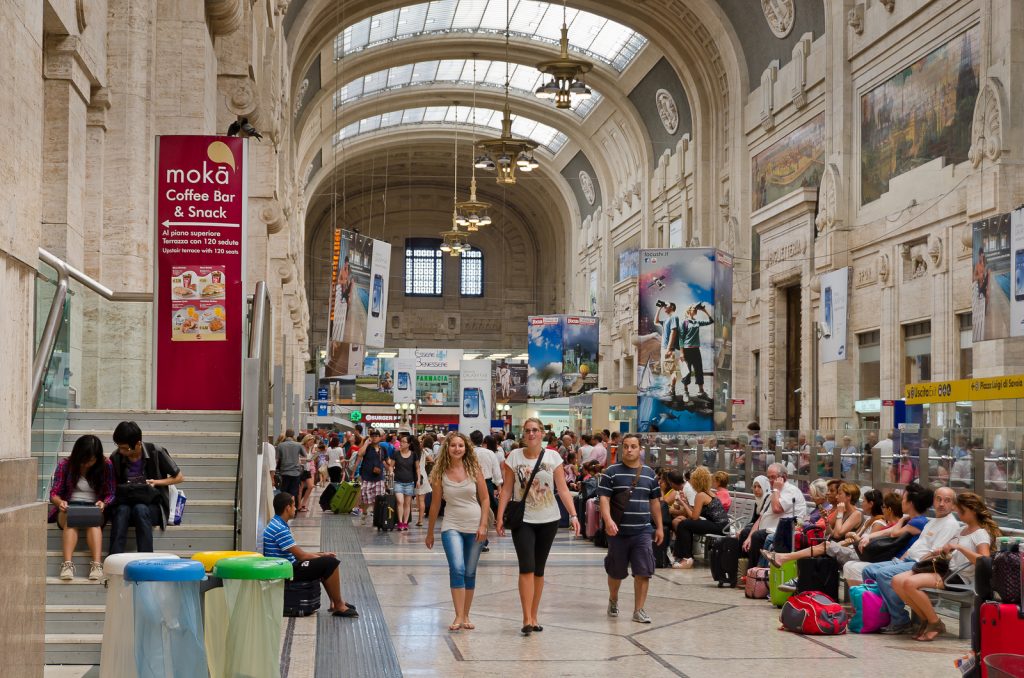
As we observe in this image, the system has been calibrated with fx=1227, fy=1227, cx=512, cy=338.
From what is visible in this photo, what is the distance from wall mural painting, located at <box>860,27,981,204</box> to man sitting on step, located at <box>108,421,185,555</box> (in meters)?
16.6

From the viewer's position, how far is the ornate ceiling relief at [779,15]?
95.0 ft

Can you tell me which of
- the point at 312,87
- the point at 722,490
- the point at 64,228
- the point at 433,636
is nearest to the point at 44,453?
the point at 433,636

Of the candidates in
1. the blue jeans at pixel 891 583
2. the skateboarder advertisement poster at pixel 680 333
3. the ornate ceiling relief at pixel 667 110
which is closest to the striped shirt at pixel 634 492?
the blue jeans at pixel 891 583

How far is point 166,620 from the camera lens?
14.4ft

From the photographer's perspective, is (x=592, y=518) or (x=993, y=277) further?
(x=993, y=277)

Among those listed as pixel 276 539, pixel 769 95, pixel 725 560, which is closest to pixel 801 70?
pixel 769 95

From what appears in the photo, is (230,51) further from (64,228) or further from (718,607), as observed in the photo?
(718,607)

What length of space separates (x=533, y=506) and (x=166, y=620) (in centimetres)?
429

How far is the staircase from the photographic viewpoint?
272 inches

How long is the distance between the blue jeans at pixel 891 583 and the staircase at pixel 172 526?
4.48 m

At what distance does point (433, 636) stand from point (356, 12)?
2818cm

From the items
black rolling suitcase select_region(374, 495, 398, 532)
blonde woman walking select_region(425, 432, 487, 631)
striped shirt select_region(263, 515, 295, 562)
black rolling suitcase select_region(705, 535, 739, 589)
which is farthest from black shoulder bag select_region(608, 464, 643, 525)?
black rolling suitcase select_region(374, 495, 398, 532)

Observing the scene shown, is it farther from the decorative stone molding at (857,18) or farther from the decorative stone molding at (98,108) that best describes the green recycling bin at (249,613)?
the decorative stone molding at (857,18)

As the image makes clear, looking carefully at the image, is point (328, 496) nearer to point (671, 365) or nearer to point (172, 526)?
point (671, 365)
